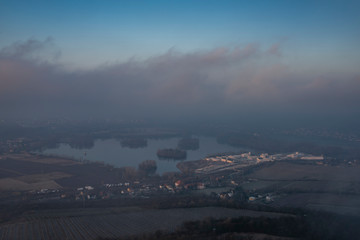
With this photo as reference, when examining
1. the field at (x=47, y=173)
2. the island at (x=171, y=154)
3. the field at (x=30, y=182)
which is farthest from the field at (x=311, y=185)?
the field at (x=30, y=182)

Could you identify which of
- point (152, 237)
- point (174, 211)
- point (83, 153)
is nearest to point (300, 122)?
point (83, 153)

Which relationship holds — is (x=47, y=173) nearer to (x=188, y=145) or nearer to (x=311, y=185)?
(x=311, y=185)

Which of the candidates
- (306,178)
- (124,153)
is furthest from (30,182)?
(306,178)

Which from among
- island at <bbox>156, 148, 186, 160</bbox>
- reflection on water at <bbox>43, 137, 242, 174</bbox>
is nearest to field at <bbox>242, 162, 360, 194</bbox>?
reflection on water at <bbox>43, 137, 242, 174</bbox>

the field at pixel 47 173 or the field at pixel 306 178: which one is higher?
the field at pixel 47 173

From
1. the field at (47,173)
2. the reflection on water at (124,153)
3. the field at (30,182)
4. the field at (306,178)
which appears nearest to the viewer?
the field at (306,178)

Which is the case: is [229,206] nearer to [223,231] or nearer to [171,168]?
[223,231]

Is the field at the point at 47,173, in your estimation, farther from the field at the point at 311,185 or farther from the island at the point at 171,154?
the field at the point at 311,185
